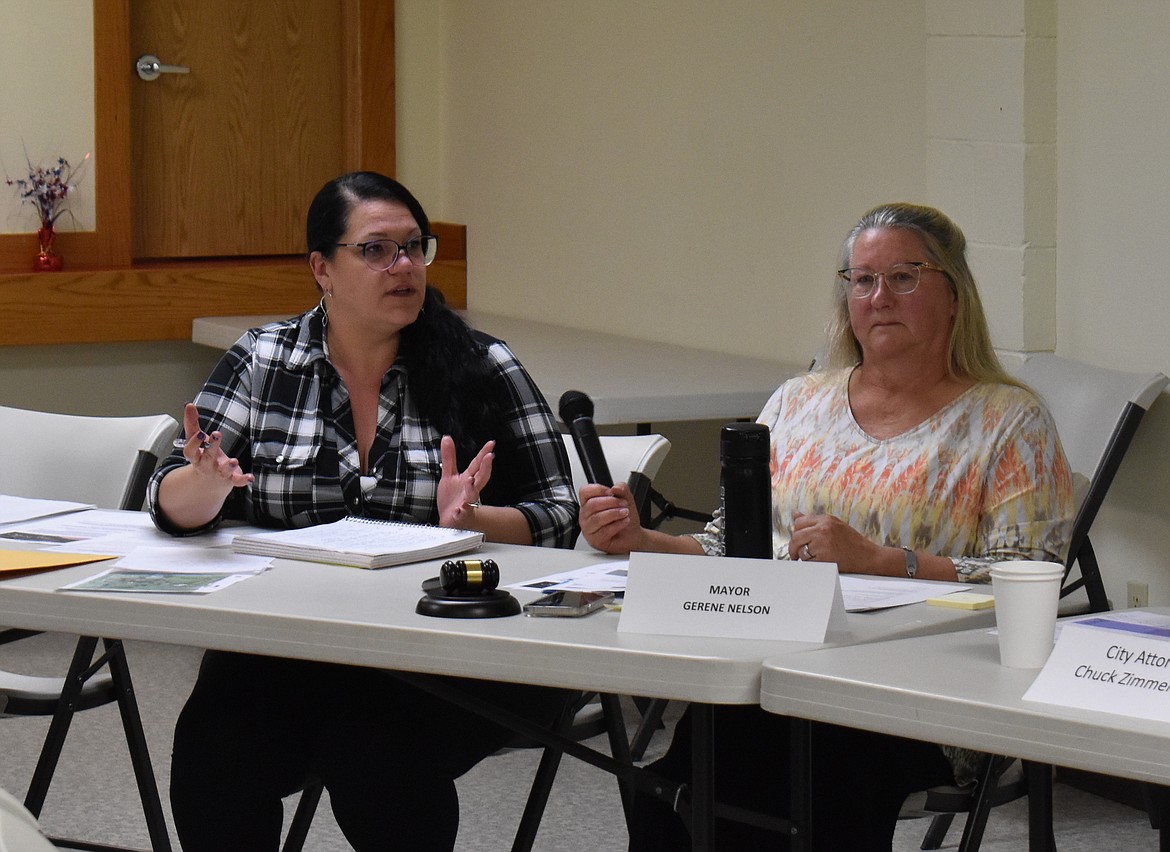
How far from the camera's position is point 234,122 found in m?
5.35

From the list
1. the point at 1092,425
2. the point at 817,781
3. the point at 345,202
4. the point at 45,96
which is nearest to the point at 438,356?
the point at 345,202

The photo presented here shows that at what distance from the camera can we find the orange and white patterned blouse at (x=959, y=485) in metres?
2.25

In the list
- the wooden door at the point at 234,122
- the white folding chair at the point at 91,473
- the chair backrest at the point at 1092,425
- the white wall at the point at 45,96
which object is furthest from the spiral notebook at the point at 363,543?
the wooden door at the point at 234,122

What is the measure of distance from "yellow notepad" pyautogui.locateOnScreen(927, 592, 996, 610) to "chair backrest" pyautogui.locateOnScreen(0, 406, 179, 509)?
4.69 feet

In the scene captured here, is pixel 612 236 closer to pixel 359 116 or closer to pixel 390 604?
pixel 359 116

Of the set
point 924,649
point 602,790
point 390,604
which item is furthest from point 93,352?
point 924,649

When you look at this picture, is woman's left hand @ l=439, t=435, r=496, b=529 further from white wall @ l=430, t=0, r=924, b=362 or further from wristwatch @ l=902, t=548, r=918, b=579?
white wall @ l=430, t=0, r=924, b=362

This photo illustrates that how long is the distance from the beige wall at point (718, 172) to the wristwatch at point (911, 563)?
3.75 ft

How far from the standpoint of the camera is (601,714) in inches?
89.6

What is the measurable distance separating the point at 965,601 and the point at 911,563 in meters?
0.32

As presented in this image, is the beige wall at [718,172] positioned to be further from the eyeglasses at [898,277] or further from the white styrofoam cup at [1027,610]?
the white styrofoam cup at [1027,610]

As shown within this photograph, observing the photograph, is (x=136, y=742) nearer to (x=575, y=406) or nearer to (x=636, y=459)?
(x=636, y=459)

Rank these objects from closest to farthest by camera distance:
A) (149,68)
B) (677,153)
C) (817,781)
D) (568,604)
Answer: (568,604)
(817,781)
(677,153)
(149,68)

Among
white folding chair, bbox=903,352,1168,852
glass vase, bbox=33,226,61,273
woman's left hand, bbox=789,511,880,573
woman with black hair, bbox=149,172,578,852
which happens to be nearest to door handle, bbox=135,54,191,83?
glass vase, bbox=33,226,61,273
